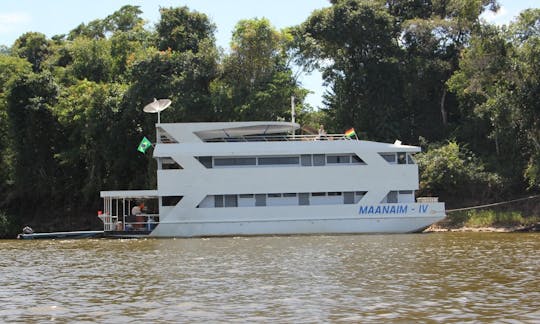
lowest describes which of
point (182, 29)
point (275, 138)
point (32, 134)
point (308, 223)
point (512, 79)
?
point (308, 223)

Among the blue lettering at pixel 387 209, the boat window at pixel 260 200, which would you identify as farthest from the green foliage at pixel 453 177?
the boat window at pixel 260 200

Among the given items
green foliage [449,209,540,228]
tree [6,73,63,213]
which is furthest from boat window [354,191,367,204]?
tree [6,73,63,213]

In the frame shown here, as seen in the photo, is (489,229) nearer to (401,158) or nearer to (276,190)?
(401,158)

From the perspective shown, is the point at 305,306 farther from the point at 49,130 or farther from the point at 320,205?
the point at 49,130

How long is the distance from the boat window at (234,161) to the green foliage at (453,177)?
9791 millimetres

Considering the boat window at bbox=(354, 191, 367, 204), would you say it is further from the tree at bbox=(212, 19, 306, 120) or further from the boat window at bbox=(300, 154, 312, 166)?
the tree at bbox=(212, 19, 306, 120)

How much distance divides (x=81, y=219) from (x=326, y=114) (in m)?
15.6

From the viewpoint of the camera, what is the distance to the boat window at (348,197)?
1109 inches

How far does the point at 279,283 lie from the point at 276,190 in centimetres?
1470

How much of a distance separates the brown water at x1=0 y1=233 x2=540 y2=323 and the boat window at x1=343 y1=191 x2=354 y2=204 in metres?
5.88

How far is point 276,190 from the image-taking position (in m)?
27.9

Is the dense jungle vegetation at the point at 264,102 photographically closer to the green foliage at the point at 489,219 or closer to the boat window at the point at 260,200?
Result: the green foliage at the point at 489,219

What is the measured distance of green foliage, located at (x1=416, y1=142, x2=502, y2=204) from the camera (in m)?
33.1

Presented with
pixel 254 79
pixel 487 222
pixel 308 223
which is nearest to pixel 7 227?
pixel 254 79
